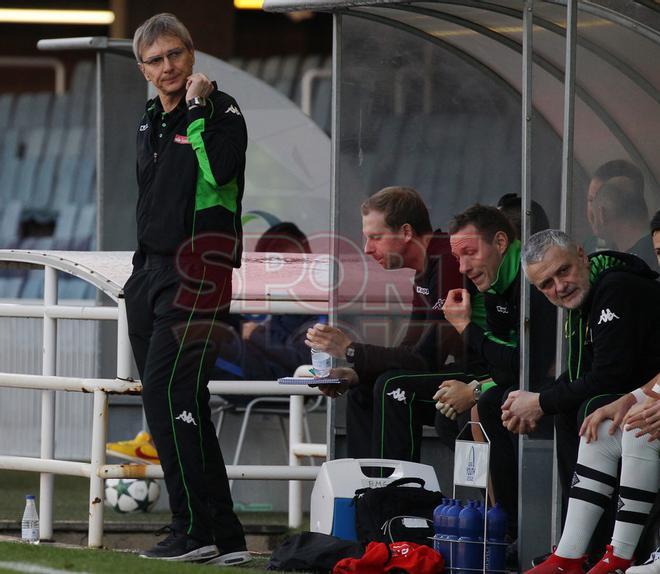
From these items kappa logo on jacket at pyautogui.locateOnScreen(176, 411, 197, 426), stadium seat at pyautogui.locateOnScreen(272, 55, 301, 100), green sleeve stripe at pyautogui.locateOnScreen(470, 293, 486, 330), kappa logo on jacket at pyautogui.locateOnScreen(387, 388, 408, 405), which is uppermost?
stadium seat at pyautogui.locateOnScreen(272, 55, 301, 100)

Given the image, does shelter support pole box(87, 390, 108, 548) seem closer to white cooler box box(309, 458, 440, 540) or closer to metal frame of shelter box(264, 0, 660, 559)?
white cooler box box(309, 458, 440, 540)

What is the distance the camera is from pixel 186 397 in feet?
18.7

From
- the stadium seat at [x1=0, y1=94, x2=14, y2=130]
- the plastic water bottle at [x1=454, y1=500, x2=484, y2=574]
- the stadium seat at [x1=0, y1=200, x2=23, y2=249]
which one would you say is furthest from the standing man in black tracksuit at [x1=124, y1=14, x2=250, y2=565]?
the stadium seat at [x1=0, y1=94, x2=14, y2=130]

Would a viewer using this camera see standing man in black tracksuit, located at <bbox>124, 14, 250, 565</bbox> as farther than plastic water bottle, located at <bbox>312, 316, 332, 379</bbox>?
No

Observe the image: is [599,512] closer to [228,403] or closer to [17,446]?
[228,403]

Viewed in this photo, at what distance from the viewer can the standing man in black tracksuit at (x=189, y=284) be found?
18.6 ft

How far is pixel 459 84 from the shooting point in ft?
23.3

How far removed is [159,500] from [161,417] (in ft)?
9.56

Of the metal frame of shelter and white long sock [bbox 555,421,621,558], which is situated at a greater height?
the metal frame of shelter

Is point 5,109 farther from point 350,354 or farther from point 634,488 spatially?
point 634,488

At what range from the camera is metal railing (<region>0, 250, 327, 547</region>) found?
626 cm

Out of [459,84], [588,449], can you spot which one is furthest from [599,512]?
[459,84]

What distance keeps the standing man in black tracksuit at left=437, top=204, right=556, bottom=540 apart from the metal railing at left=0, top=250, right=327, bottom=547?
2.91ft

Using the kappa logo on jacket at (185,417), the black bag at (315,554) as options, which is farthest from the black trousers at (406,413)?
the kappa logo on jacket at (185,417)
